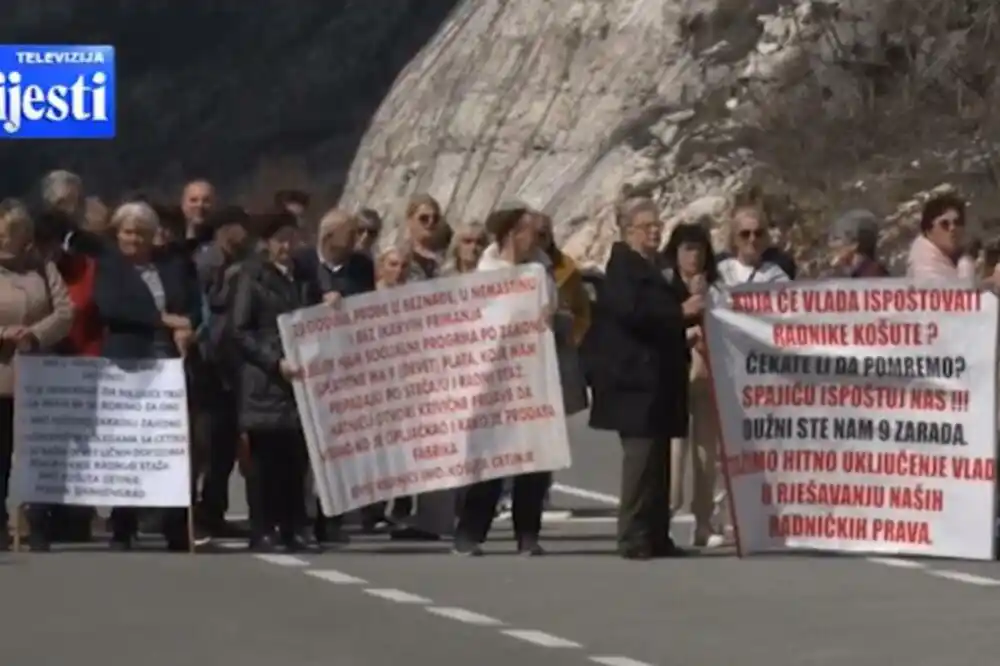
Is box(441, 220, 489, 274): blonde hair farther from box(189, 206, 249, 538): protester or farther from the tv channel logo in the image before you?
the tv channel logo

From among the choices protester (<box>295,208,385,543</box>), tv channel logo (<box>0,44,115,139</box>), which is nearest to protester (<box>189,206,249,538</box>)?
protester (<box>295,208,385,543</box>)

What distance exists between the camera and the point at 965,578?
1783 cm

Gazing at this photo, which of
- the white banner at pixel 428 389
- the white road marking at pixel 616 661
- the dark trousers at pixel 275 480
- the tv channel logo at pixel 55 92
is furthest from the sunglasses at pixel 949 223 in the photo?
the tv channel logo at pixel 55 92

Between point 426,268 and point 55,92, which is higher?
point 55,92

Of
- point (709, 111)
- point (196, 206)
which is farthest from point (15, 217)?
point (709, 111)

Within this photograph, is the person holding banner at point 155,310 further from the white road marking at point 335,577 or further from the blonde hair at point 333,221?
the white road marking at point 335,577

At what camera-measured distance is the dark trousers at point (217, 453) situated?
20.4 meters

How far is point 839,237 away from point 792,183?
2046 cm

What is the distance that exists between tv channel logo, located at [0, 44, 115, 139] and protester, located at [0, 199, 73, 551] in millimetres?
14299

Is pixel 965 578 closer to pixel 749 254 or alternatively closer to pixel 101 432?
pixel 749 254

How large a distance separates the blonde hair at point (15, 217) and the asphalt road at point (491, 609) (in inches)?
64.4

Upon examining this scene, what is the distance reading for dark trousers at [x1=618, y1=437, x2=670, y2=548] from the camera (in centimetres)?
1888

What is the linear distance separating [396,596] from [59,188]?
4.34m

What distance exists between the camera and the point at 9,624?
15.7m
